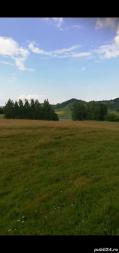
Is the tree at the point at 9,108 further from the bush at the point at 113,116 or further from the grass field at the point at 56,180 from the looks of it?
the bush at the point at 113,116

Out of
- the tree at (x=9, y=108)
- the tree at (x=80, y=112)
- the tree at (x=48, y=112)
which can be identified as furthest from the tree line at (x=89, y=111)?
the tree at (x=9, y=108)

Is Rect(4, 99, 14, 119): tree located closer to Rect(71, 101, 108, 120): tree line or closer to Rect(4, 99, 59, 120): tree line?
Rect(4, 99, 59, 120): tree line

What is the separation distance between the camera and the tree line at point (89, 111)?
145 inches

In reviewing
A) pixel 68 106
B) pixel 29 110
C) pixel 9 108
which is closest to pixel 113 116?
pixel 68 106

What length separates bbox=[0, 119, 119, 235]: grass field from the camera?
338 centimetres

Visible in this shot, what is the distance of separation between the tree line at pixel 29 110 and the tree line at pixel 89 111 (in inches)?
8.6

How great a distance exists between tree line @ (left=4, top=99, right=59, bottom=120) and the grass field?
72mm

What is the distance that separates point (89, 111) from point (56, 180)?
781mm

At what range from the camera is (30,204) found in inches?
138

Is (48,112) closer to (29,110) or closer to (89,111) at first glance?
(29,110)

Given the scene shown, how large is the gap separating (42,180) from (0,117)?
0.75 meters

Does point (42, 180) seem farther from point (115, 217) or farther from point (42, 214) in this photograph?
point (115, 217)
